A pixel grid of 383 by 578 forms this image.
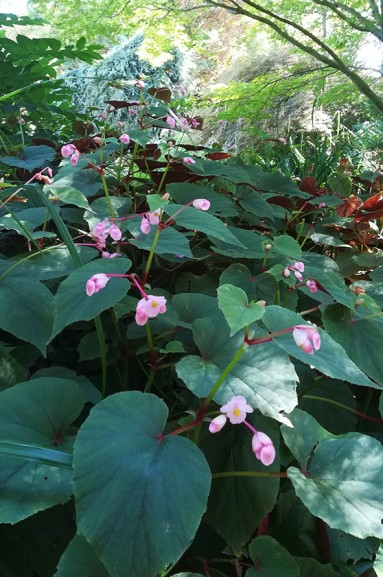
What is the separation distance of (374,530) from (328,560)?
0.17 m

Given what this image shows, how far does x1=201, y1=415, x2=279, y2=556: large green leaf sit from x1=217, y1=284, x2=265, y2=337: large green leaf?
19 centimetres

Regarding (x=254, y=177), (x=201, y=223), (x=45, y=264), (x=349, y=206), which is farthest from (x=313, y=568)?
(x=254, y=177)

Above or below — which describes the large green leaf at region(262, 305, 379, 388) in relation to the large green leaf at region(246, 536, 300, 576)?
above

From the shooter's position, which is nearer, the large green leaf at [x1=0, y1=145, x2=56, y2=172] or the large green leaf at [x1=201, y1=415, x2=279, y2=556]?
the large green leaf at [x1=201, y1=415, x2=279, y2=556]

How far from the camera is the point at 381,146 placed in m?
4.50

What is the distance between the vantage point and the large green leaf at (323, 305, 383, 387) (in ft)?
2.54

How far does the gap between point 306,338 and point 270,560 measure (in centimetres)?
25

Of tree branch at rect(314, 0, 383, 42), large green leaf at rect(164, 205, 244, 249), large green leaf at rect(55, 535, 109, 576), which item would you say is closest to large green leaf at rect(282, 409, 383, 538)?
large green leaf at rect(55, 535, 109, 576)

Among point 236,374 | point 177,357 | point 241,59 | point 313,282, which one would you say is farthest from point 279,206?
point 241,59

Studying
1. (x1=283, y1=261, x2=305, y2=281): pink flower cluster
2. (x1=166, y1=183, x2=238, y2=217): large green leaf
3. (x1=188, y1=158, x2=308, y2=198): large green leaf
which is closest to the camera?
(x1=283, y1=261, x2=305, y2=281): pink flower cluster

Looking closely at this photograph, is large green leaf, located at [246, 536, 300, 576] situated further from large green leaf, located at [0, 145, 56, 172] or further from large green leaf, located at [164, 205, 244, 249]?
large green leaf, located at [0, 145, 56, 172]

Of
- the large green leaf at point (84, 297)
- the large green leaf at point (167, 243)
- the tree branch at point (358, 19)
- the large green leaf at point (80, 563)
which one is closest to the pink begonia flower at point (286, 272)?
the large green leaf at point (167, 243)

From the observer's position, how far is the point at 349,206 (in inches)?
55.7

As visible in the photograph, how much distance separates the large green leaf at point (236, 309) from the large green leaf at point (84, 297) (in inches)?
6.7
